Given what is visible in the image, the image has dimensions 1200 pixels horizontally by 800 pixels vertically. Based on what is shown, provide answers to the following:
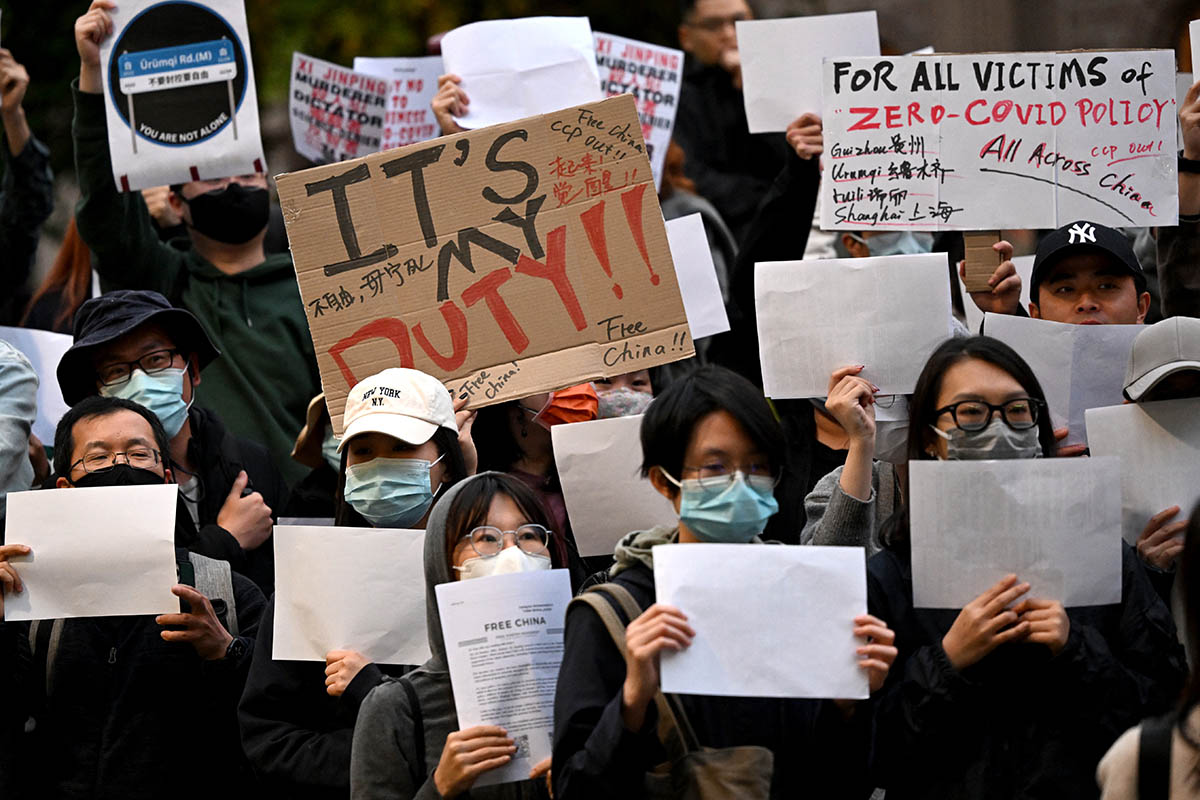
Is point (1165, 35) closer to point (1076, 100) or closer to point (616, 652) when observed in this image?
point (1076, 100)

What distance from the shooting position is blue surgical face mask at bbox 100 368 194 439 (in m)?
6.07

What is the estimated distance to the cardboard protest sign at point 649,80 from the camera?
7.94m

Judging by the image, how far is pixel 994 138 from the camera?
6020mm

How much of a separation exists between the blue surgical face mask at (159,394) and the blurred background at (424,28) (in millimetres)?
5133

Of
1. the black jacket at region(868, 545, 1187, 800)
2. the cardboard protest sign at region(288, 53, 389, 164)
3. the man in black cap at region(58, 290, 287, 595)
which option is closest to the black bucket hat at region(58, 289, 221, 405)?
the man in black cap at region(58, 290, 287, 595)

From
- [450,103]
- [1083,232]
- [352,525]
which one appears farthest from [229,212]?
[1083,232]

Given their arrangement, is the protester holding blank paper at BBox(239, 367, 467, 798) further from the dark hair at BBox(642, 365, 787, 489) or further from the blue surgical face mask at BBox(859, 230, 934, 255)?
the blue surgical face mask at BBox(859, 230, 934, 255)

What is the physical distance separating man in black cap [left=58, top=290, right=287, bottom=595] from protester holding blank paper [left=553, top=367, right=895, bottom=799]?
2076 millimetres

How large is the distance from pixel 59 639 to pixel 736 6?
526 centimetres

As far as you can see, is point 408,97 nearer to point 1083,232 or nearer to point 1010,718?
point 1083,232

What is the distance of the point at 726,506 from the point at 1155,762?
1169 mm

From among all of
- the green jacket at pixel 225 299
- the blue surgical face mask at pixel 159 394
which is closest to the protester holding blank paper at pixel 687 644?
the blue surgical face mask at pixel 159 394

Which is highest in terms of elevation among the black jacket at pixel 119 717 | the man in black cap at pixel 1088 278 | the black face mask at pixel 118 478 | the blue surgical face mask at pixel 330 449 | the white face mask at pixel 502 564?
the man in black cap at pixel 1088 278

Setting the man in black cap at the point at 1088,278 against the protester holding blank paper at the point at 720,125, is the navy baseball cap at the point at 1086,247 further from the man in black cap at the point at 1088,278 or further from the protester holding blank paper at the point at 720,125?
the protester holding blank paper at the point at 720,125
